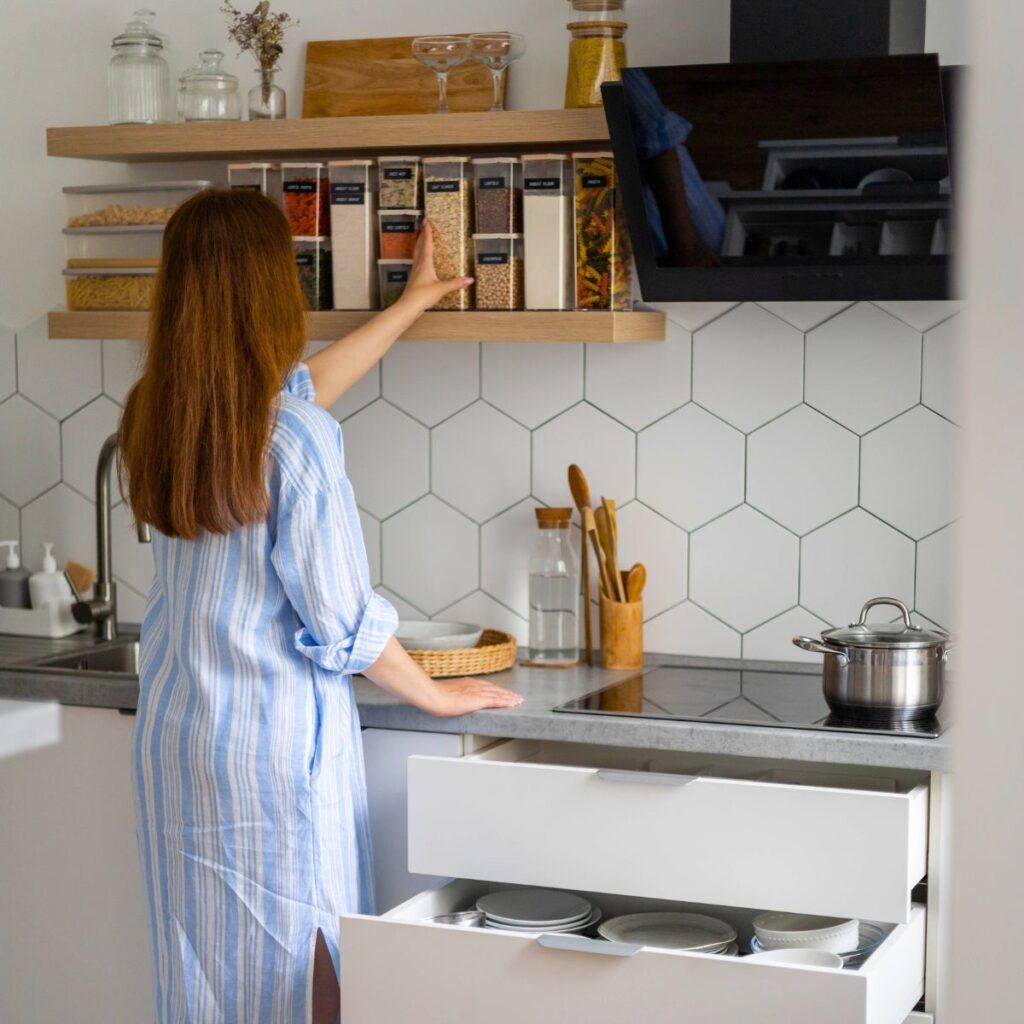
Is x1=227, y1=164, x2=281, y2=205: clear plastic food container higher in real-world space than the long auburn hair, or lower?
higher

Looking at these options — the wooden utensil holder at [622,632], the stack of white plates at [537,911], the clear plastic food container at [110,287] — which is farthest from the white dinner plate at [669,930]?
the clear plastic food container at [110,287]

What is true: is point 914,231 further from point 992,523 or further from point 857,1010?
point 992,523

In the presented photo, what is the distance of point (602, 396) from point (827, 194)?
0.63 metres

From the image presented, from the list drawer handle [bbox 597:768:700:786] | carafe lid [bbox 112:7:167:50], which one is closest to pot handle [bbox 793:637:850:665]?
drawer handle [bbox 597:768:700:786]

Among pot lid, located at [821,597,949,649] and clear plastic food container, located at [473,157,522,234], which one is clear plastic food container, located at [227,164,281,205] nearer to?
clear plastic food container, located at [473,157,522,234]

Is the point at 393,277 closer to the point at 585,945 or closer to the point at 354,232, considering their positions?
the point at 354,232

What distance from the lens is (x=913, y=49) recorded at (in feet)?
6.75

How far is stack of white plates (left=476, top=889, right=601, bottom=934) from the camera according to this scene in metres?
1.98

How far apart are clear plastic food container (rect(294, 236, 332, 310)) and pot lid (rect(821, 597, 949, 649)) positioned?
104cm

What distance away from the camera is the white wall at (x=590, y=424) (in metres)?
2.40

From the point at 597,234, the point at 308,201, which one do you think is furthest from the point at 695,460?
the point at 308,201

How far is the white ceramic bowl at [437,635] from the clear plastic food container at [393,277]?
574mm

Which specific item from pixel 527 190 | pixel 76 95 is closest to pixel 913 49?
pixel 527 190

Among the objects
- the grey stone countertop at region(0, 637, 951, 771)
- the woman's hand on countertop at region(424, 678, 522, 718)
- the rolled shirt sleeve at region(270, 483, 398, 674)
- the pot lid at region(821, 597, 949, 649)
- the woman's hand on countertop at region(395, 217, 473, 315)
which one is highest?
the woman's hand on countertop at region(395, 217, 473, 315)
